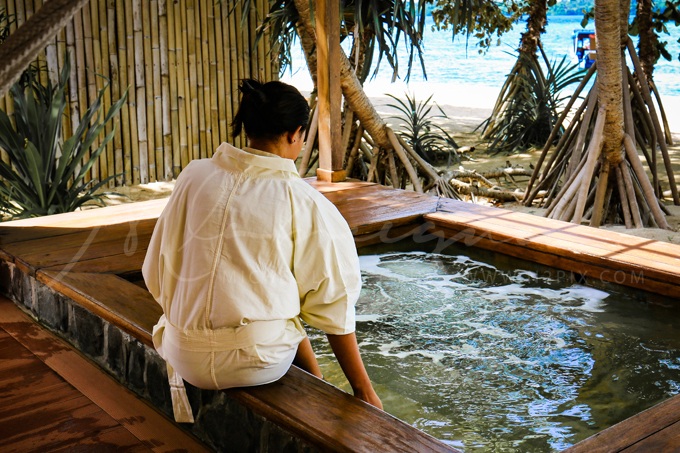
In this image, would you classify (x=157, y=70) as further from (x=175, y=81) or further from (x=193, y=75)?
(x=193, y=75)

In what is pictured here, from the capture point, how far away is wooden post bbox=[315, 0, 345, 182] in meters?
4.46

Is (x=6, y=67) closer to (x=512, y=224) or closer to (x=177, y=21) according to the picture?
(x=512, y=224)

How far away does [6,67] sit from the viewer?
0.73 meters

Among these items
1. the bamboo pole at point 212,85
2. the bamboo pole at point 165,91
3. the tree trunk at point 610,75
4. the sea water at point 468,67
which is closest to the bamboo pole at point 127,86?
the bamboo pole at point 165,91

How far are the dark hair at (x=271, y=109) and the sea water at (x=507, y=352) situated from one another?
1176 millimetres

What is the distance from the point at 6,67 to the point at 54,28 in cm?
7

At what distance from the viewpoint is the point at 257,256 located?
1801 millimetres

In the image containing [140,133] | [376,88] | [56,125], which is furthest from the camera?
[376,88]

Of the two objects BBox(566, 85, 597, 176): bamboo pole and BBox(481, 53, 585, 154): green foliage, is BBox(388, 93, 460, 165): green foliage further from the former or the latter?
BBox(566, 85, 597, 176): bamboo pole

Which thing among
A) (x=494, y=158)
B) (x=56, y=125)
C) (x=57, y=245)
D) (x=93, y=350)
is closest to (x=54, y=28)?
(x=93, y=350)

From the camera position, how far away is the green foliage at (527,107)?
8266 mm

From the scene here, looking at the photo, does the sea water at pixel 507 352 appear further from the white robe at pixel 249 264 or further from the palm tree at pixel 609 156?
the palm tree at pixel 609 156

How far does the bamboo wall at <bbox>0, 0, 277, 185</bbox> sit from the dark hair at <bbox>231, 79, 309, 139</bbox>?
4.48 m

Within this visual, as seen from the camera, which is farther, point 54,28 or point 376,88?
point 376,88
